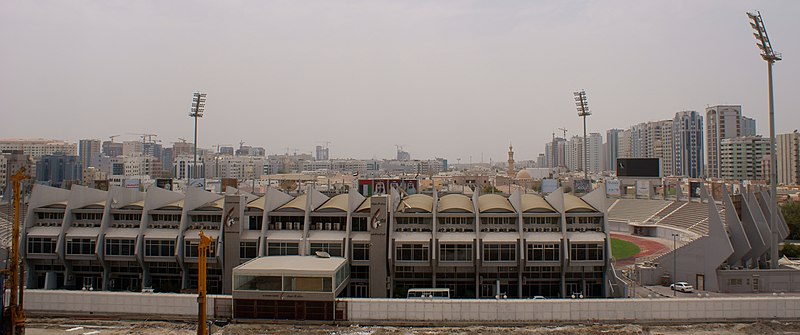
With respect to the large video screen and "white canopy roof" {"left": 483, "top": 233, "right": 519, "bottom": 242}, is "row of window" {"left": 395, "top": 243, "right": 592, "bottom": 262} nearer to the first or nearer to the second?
"white canopy roof" {"left": 483, "top": 233, "right": 519, "bottom": 242}

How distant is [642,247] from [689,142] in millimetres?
126552

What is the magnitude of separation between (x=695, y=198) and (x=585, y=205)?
4176 centimetres

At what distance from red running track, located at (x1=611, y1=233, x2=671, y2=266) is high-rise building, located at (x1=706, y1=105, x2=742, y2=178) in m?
98.6

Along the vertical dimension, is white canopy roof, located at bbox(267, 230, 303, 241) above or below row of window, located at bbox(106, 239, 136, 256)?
above

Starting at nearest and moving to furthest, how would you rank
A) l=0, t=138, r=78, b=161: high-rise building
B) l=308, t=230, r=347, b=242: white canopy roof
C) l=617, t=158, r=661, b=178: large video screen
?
1. l=308, t=230, r=347, b=242: white canopy roof
2. l=617, t=158, r=661, b=178: large video screen
3. l=0, t=138, r=78, b=161: high-rise building

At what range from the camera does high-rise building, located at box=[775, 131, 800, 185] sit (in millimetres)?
133125

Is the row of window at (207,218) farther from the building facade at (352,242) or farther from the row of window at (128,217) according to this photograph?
the row of window at (128,217)

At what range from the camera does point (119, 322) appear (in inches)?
1312

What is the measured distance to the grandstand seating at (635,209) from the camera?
7650 cm

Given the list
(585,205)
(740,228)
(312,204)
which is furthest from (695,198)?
(312,204)

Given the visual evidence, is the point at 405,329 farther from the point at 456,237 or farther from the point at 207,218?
the point at 207,218

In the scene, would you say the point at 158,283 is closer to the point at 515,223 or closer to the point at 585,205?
the point at 515,223

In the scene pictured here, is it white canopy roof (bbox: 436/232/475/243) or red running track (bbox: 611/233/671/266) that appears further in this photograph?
red running track (bbox: 611/233/671/266)

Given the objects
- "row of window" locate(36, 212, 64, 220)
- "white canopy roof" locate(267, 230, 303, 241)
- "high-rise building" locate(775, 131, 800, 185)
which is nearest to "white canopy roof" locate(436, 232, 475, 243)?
"white canopy roof" locate(267, 230, 303, 241)
